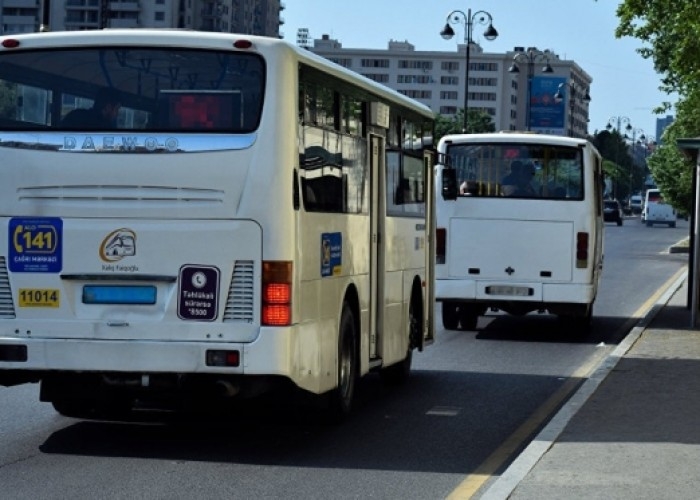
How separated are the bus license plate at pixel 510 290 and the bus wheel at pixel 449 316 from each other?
142 cm

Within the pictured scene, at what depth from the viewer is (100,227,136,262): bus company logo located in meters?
10.8

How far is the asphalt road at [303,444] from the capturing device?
9617mm

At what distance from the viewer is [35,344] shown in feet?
35.8

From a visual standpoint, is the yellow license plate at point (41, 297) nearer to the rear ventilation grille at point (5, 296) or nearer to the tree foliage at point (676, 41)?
the rear ventilation grille at point (5, 296)

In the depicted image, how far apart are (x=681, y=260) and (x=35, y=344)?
45.9 m

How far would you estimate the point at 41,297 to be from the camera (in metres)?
10.9

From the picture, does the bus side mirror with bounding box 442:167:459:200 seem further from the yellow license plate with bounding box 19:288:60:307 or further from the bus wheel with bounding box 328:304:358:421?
the yellow license plate with bounding box 19:288:60:307

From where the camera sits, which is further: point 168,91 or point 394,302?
point 394,302

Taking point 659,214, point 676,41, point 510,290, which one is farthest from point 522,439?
point 659,214

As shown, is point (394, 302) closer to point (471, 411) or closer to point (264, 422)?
point (471, 411)

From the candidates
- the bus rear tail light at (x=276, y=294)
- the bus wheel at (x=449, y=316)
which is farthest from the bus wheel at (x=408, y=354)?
the bus wheel at (x=449, y=316)

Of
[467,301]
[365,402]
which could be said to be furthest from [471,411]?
[467,301]

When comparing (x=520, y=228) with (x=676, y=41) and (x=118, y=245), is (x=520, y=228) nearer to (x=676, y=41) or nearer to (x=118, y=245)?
(x=118, y=245)

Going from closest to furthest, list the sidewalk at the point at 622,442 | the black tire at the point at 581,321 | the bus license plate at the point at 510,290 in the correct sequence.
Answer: the sidewalk at the point at 622,442 < the bus license plate at the point at 510,290 < the black tire at the point at 581,321
